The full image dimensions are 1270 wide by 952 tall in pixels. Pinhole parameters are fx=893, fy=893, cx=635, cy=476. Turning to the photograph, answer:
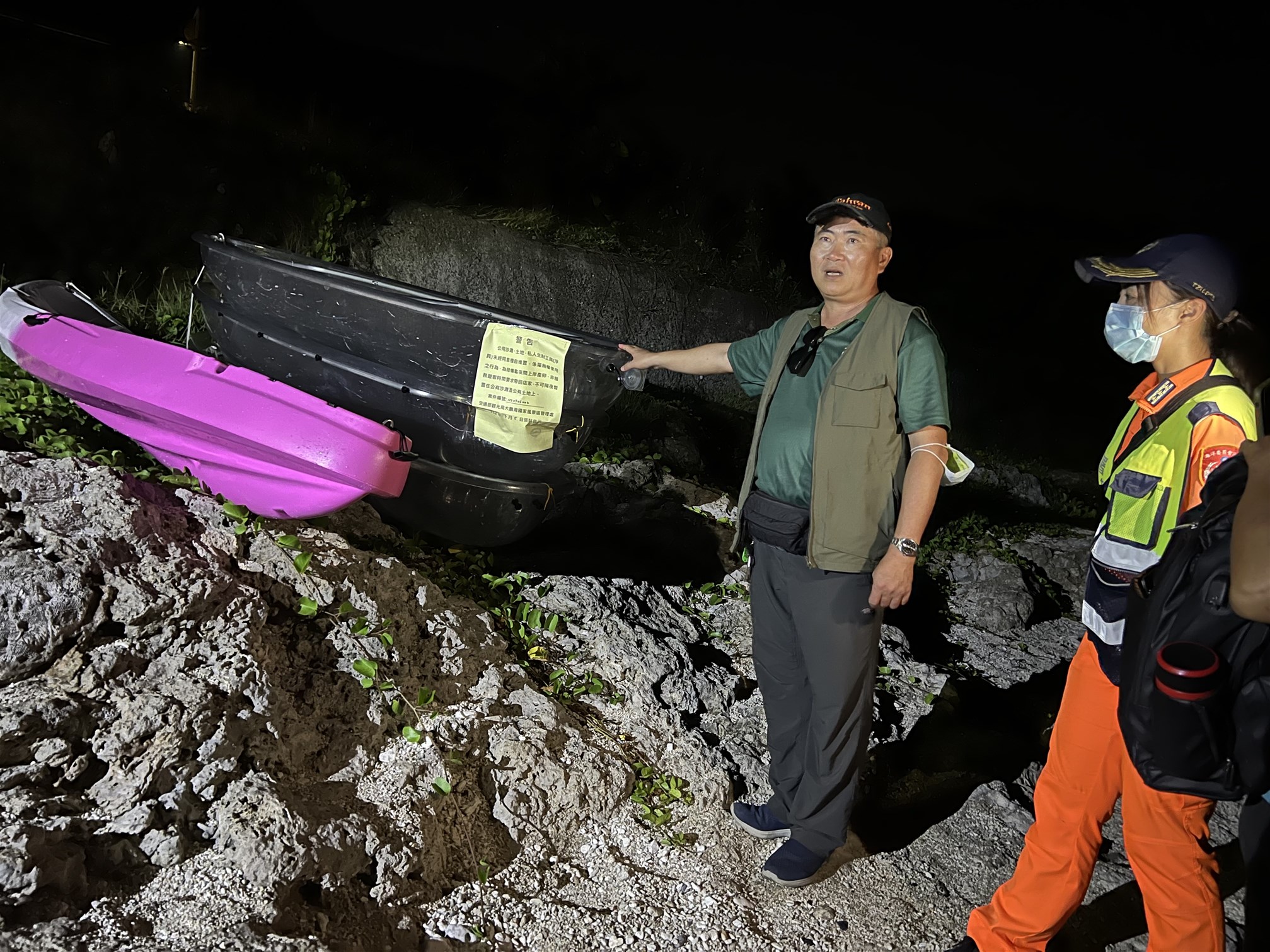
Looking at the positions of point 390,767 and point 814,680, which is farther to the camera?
point 390,767

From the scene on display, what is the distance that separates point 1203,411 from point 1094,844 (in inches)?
45.8

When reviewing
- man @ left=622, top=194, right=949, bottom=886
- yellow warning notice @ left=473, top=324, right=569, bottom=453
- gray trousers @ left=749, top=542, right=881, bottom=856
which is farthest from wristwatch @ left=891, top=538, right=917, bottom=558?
yellow warning notice @ left=473, top=324, right=569, bottom=453

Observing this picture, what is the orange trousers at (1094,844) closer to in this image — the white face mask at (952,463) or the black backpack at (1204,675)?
the black backpack at (1204,675)

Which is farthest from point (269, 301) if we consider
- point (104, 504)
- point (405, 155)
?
point (405, 155)

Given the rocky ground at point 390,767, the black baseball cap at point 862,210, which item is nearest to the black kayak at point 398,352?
the rocky ground at point 390,767

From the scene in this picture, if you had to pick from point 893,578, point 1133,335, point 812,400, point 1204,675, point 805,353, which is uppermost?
point 1133,335

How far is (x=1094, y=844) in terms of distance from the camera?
7.75ft

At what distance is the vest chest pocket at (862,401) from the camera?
2.59 metres

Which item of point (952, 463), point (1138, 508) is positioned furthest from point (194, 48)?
point (1138, 508)

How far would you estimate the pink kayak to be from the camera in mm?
3264

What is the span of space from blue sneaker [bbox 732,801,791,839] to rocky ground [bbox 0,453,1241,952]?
6cm

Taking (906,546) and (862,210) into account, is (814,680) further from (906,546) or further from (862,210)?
(862,210)

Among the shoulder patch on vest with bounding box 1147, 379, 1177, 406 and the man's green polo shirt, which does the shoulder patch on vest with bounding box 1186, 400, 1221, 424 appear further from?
the man's green polo shirt

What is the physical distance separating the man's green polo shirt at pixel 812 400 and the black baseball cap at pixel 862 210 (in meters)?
0.22
